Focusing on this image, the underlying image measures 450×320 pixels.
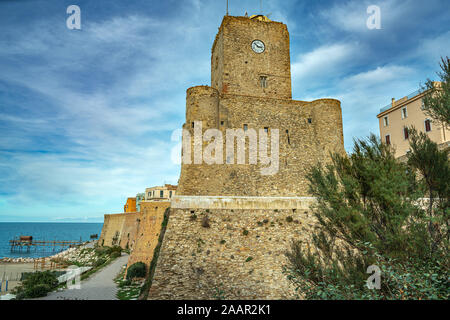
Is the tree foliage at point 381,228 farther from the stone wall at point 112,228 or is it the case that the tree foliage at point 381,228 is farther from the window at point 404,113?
the stone wall at point 112,228

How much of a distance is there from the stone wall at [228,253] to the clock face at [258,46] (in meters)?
12.2

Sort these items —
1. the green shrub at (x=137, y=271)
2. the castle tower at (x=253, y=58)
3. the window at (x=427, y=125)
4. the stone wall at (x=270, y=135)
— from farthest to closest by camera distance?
the window at (x=427, y=125)
the green shrub at (x=137, y=271)
the castle tower at (x=253, y=58)
the stone wall at (x=270, y=135)

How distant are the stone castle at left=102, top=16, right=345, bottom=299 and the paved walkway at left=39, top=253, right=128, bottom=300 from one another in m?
2.77

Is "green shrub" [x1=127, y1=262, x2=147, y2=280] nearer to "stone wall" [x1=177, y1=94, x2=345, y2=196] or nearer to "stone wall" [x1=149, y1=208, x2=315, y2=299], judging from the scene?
"stone wall" [x1=177, y1=94, x2=345, y2=196]

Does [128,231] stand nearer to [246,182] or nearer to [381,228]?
[246,182]

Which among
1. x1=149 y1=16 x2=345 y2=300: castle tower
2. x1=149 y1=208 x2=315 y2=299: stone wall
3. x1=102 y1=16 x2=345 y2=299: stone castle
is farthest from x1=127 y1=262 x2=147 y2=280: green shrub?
x1=149 y1=208 x2=315 y2=299: stone wall

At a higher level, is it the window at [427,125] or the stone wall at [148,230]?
the window at [427,125]

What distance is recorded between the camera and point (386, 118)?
29.5m

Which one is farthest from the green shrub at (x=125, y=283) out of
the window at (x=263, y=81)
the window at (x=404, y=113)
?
the window at (x=404, y=113)

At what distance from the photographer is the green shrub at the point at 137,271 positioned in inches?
787

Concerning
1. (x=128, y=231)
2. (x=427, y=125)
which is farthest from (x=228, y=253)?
(x=128, y=231)
